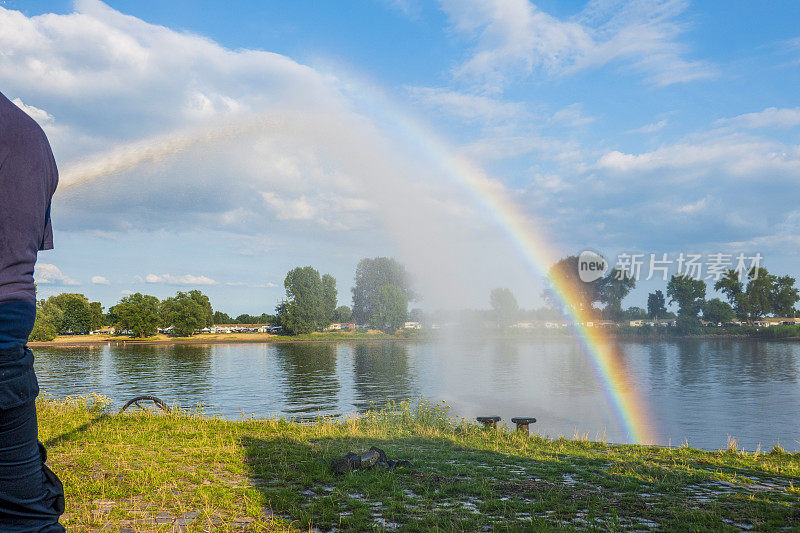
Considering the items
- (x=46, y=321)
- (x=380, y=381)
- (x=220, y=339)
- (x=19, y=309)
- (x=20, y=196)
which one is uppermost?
(x=20, y=196)

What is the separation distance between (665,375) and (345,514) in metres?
59.3

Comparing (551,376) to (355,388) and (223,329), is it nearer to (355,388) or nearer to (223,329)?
(355,388)

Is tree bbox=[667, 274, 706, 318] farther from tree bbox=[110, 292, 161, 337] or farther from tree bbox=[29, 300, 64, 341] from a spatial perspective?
tree bbox=[29, 300, 64, 341]

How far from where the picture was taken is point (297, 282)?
138250 millimetres

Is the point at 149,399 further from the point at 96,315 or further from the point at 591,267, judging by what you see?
the point at 96,315

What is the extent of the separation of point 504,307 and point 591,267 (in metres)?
31.2

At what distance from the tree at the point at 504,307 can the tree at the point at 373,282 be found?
2518 cm

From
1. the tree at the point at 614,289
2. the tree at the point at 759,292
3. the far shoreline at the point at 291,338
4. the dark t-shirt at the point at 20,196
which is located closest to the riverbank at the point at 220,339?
the far shoreline at the point at 291,338

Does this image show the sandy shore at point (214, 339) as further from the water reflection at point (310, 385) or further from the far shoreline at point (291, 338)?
the water reflection at point (310, 385)

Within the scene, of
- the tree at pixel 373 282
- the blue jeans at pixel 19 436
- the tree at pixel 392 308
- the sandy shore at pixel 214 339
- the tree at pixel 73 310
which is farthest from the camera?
the tree at pixel 373 282

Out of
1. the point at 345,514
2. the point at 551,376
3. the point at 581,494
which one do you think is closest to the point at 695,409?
the point at 551,376

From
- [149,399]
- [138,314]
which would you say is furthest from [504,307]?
[149,399]

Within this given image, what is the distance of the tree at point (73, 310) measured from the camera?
5699 inches

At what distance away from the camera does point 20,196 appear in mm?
2010
